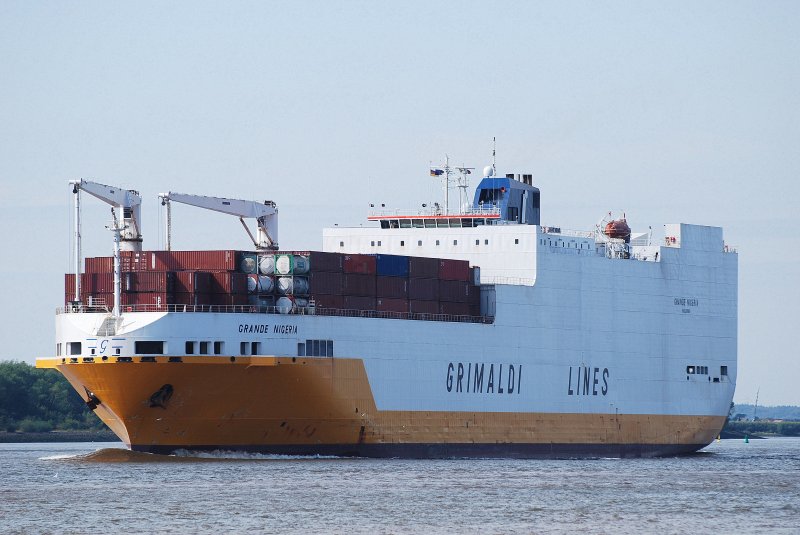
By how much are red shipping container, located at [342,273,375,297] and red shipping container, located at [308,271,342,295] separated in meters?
0.39

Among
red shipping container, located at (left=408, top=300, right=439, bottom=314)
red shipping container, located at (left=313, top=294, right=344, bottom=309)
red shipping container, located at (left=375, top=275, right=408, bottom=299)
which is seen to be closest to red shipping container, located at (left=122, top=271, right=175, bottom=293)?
red shipping container, located at (left=313, top=294, right=344, bottom=309)

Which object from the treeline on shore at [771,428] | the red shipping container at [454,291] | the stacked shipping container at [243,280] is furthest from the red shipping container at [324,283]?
the treeline on shore at [771,428]

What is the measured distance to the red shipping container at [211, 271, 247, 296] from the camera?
62562 millimetres

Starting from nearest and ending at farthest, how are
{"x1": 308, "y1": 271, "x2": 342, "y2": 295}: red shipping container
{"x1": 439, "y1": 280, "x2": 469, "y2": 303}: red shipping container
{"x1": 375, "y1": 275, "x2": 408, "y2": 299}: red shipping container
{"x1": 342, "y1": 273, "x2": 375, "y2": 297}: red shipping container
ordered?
{"x1": 308, "y1": 271, "x2": 342, "y2": 295}: red shipping container
{"x1": 342, "y1": 273, "x2": 375, "y2": 297}: red shipping container
{"x1": 375, "y1": 275, "x2": 408, "y2": 299}: red shipping container
{"x1": 439, "y1": 280, "x2": 469, "y2": 303}: red shipping container

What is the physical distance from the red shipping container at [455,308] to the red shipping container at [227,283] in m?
11.0

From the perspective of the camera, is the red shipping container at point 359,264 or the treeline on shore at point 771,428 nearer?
the red shipping container at point 359,264

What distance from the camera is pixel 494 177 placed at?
80.6m

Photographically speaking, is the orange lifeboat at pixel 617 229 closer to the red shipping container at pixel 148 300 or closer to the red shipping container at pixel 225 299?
the red shipping container at pixel 225 299

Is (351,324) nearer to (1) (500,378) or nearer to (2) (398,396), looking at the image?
(2) (398,396)

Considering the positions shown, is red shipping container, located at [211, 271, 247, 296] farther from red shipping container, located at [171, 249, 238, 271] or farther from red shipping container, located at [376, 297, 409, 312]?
red shipping container, located at [376, 297, 409, 312]

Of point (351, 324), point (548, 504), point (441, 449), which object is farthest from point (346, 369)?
point (548, 504)

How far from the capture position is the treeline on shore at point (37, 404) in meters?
116

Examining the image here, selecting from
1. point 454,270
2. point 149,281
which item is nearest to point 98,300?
point 149,281

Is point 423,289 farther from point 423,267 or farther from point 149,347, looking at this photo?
point 149,347
